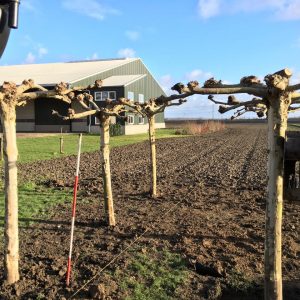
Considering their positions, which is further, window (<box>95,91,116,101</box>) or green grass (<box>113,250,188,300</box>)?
window (<box>95,91,116,101</box>)

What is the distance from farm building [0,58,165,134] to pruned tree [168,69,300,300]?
30.6 metres

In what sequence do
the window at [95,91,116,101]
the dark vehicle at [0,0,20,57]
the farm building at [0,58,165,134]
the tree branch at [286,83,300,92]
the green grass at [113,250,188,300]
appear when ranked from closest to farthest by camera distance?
1. the dark vehicle at [0,0,20,57]
2. the tree branch at [286,83,300,92]
3. the green grass at [113,250,188,300]
4. the farm building at [0,58,165,134]
5. the window at [95,91,116,101]

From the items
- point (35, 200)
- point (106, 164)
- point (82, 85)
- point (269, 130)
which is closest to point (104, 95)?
point (82, 85)

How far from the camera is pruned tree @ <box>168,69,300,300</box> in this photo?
3.16 m

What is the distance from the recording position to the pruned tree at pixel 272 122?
3.16 m

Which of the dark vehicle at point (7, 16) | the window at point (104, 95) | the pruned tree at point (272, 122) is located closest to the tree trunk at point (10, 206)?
the dark vehicle at point (7, 16)

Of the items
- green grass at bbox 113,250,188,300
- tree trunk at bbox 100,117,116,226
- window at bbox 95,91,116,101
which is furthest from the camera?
window at bbox 95,91,116,101

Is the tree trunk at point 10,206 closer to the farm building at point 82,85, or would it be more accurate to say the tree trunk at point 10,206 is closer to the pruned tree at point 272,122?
the pruned tree at point 272,122

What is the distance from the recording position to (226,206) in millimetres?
8477

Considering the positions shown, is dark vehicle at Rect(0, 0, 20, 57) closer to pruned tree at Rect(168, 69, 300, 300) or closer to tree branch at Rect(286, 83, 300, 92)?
pruned tree at Rect(168, 69, 300, 300)

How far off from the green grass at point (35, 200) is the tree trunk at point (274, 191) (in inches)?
179

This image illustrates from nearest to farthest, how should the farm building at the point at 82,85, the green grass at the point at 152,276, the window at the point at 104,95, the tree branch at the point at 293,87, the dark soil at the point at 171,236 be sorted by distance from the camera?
the tree branch at the point at 293,87
the green grass at the point at 152,276
the dark soil at the point at 171,236
the farm building at the point at 82,85
the window at the point at 104,95

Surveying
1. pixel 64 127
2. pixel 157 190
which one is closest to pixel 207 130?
pixel 64 127

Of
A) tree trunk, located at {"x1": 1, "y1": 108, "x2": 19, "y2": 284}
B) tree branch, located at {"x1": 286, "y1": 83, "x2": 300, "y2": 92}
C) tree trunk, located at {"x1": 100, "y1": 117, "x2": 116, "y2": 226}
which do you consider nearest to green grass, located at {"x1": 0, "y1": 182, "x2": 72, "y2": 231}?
tree trunk, located at {"x1": 100, "y1": 117, "x2": 116, "y2": 226}
